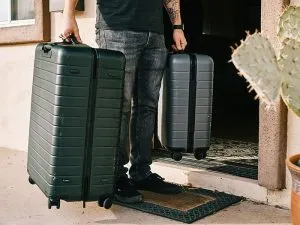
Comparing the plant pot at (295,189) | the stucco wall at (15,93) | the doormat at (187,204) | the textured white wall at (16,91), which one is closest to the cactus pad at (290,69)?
the plant pot at (295,189)

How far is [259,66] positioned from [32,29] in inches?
119

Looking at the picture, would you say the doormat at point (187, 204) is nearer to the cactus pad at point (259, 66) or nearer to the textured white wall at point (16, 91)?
the cactus pad at point (259, 66)

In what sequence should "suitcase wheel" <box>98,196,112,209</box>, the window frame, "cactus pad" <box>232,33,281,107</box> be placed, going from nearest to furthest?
"cactus pad" <box>232,33,281,107</box>, "suitcase wheel" <box>98,196,112,209</box>, the window frame

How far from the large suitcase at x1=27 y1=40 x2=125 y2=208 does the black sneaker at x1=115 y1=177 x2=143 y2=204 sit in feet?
1.06

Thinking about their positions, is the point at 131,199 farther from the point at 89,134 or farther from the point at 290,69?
the point at 290,69

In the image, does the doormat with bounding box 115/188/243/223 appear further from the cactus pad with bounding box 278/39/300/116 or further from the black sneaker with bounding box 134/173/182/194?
the cactus pad with bounding box 278/39/300/116

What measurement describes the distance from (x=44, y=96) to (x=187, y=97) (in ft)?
2.99

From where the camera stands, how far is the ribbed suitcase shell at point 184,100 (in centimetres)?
317

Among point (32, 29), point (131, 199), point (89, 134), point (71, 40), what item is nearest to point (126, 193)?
point (131, 199)

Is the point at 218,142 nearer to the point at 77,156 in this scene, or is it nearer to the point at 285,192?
the point at 285,192

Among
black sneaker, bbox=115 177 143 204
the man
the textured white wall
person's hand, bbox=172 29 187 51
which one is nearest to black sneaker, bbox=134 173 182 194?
the man

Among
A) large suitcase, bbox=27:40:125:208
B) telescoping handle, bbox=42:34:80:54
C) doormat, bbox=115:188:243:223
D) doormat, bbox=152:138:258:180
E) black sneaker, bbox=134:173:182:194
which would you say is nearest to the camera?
large suitcase, bbox=27:40:125:208

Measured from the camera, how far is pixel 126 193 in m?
3.13

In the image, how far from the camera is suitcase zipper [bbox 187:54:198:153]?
3158 mm
